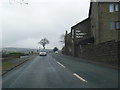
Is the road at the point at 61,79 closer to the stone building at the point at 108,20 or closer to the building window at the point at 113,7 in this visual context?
the stone building at the point at 108,20

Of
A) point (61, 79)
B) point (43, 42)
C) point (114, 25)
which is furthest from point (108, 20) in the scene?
point (43, 42)

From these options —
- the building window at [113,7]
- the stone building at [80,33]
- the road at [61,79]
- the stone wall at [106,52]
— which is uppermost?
the building window at [113,7]

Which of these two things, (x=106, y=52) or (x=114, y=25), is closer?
(x=106, y=52)

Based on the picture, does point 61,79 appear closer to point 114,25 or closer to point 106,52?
point 106,52

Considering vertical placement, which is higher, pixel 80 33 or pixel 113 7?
pixel 113 7

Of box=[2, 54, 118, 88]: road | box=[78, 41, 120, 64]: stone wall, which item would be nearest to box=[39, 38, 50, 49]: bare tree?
box=[78, 41, 120, 64]: stone wall

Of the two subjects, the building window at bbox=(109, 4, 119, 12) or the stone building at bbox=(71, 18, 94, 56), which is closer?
the building window at bbox=(109, 4, 119, 12)

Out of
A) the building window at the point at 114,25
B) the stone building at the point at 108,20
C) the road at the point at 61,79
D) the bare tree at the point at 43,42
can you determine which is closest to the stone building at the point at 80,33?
the stone building at the point at 108,20

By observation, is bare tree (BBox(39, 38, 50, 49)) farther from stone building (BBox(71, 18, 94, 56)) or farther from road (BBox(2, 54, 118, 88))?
road (BBox(2, 54, 118, 88))

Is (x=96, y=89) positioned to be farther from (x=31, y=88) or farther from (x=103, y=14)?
(x=103, y=14)

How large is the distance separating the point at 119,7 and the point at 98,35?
228 inches

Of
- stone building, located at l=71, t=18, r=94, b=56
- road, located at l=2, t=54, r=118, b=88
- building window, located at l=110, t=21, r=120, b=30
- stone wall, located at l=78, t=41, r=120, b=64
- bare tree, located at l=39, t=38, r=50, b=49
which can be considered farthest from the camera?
bare tree, located at l=39, t=38, r=50, b=49

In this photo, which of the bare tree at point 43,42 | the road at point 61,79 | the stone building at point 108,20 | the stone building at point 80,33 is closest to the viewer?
the road at point 61,79

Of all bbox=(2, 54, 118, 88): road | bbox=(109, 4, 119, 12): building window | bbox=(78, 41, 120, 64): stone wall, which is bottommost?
bbox=(2, 54, 118, 88): road
